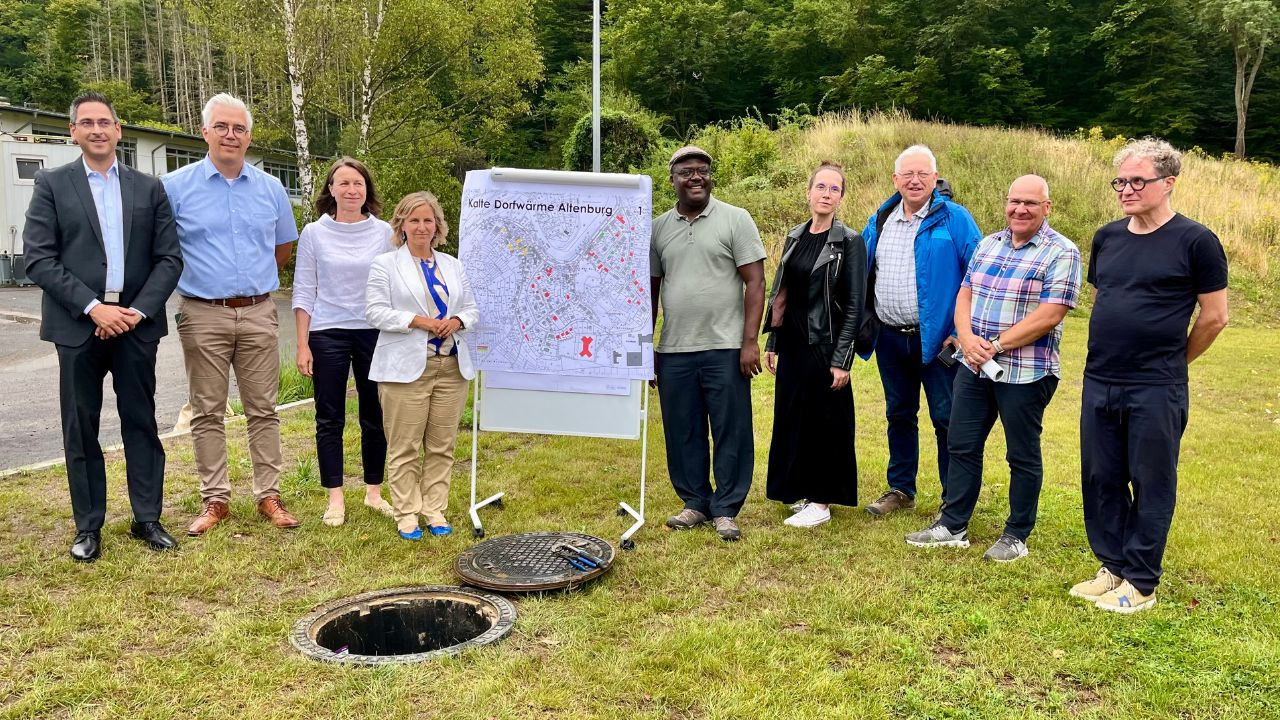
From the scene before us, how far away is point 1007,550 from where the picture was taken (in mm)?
4266

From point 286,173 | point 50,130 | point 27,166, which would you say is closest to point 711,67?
point 286,173

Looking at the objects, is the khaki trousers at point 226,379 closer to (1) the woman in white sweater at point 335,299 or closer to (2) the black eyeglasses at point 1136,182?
(1) the woman in white sweater at point 335,299

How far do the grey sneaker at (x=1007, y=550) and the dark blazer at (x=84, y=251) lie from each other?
4.45 m

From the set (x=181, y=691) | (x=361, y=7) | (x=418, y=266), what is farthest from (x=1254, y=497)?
(x=361, y=7)

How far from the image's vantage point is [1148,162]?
132 inches

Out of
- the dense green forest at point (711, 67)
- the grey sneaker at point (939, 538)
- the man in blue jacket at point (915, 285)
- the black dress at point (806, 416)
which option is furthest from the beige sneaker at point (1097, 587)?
the dense green forest at point (711, 67)

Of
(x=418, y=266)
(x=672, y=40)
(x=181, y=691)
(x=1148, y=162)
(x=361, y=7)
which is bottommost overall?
(x=181, y=691)

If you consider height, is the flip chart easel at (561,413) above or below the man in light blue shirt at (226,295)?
below

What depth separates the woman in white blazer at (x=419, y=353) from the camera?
443 centimetres

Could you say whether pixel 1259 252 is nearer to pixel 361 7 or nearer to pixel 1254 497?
pixel 1254 497

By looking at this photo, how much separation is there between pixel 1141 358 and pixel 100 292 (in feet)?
15.9

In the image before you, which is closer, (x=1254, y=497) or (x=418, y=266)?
(x=418, y=266)

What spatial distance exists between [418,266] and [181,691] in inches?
92.4

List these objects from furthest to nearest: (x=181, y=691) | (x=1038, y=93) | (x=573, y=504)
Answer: (x=1038, y=93)
(x=573, y=504)
(x=181, y=691)
